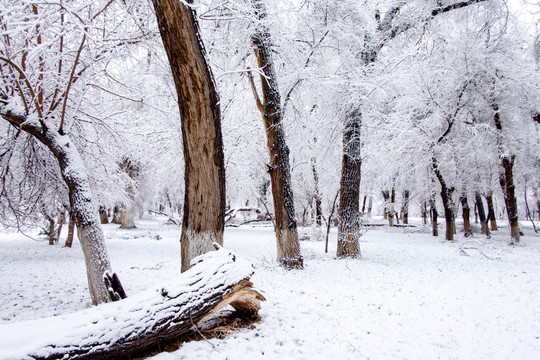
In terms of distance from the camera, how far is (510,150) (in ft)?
44.0

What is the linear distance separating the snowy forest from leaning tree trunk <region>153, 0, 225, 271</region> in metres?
0.02

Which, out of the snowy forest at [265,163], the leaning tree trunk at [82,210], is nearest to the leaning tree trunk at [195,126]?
the snowy forest at [265,163]

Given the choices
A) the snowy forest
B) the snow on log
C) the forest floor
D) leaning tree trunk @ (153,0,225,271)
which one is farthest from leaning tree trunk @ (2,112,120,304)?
the snow on log

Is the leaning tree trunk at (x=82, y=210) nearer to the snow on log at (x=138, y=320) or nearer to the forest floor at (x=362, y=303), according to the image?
the forest floor at (x=362, y=303)

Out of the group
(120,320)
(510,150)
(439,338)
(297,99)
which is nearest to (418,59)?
(297,99)

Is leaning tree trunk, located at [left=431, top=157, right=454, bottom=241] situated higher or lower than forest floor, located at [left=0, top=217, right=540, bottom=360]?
higher

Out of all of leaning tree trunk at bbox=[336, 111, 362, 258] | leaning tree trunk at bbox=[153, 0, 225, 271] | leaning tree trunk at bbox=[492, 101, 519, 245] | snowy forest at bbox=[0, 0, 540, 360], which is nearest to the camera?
snowy forest at bbox=[0, 0, 540, 360]

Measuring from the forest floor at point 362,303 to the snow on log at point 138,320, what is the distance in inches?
15.1

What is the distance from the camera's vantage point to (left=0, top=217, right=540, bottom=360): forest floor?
364cm

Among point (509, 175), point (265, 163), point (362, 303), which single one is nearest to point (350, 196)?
point (265, 163)

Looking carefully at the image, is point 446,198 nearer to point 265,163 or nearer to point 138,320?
point 265,163

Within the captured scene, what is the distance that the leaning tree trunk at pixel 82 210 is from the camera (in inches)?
196

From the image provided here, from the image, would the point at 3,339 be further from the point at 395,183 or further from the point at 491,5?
the point at 395,183

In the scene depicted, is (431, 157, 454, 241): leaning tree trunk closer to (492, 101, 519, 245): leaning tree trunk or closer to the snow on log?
(492, 101, 519, 245): leaning tree trunk
